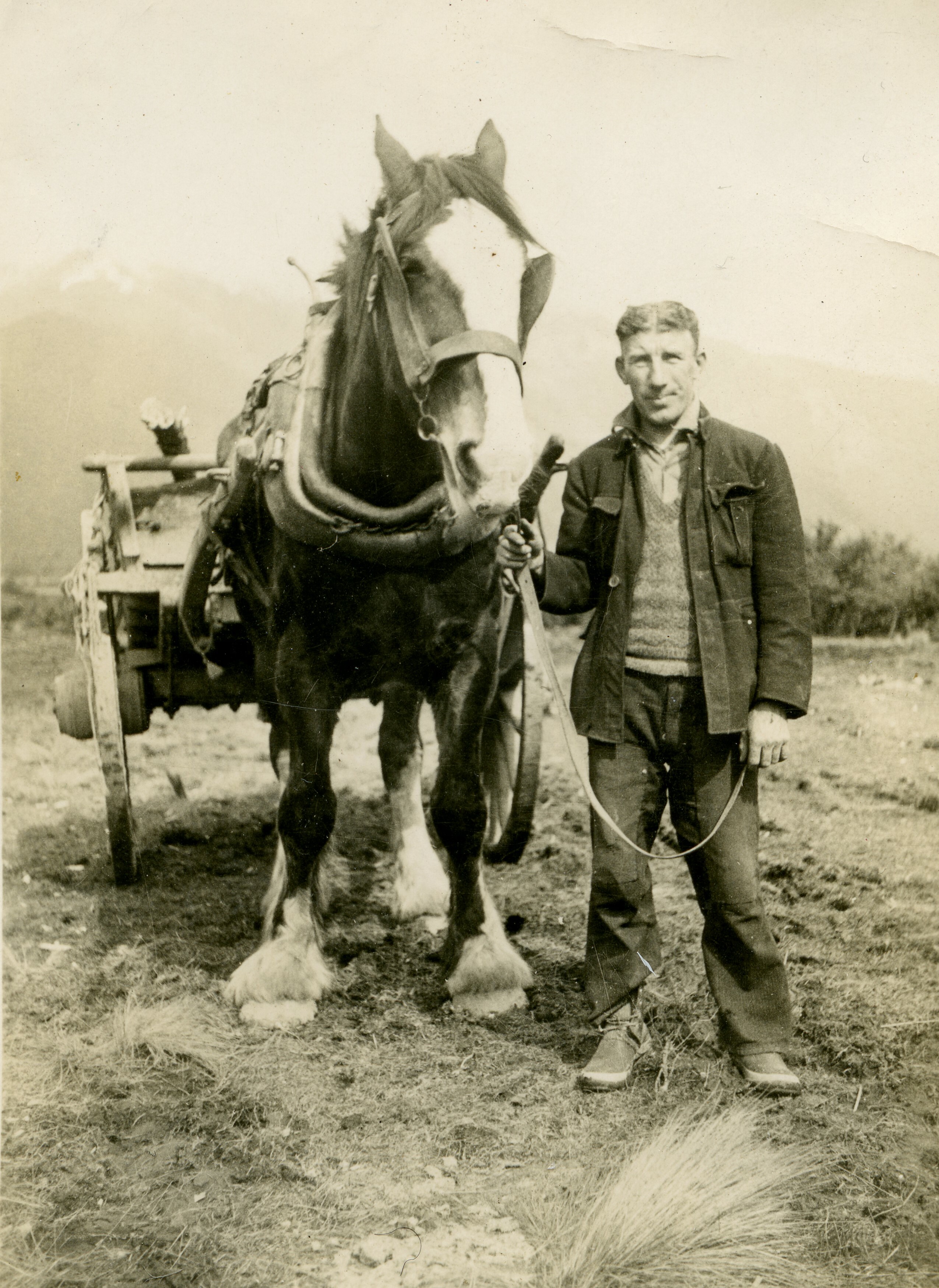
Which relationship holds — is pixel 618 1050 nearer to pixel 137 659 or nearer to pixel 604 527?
pixel 604 527

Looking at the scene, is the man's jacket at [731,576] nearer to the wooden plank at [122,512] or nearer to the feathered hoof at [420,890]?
the feathered hoof at [420,890]

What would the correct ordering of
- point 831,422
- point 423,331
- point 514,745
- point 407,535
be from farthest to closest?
point 514,745 → point 831,422 → point 407,535 → point 423,331

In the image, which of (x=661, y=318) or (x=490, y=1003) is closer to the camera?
(x=661, y=318)

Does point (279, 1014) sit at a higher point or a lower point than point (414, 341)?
lower

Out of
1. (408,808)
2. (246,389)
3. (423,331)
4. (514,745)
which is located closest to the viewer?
(423,331)

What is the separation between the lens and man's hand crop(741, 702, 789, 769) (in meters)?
2.35

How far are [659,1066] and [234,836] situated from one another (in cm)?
256

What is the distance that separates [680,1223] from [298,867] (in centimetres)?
155

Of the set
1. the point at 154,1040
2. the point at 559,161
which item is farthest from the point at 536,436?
the point at 154,1040

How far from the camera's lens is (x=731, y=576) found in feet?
7.76

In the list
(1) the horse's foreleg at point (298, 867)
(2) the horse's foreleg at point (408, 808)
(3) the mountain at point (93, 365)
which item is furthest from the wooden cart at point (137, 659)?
(1) the horse's foreleg at point (298, 867)

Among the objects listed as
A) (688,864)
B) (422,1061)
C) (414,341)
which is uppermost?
(414,341)

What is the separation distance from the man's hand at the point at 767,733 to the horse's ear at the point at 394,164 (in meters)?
1.48

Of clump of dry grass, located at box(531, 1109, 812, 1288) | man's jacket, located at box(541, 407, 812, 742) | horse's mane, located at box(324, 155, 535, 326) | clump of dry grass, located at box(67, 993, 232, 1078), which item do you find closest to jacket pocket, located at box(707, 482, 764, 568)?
man's jacket, located at box(541, 407, 812, 742)
